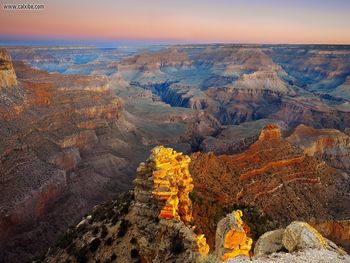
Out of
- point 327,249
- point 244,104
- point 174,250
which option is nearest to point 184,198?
point 174,250

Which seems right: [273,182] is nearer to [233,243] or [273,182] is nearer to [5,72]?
[233,243]

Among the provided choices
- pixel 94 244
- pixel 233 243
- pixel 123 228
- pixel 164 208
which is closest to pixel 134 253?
pixel 123 228

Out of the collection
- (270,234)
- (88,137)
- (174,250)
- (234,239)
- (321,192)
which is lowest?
(88,137)

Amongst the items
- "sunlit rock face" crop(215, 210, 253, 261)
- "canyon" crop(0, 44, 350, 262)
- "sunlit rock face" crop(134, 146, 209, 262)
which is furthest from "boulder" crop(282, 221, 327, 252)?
"canyon" crop(0, 44, 350, 262)

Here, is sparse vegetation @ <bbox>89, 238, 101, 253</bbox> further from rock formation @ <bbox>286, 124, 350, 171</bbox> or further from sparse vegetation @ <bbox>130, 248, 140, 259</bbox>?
rock formation @ <bbox>286, 124, 350, 171</bbox>

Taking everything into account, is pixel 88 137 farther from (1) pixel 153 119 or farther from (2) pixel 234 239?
(2) pixel 234 239
